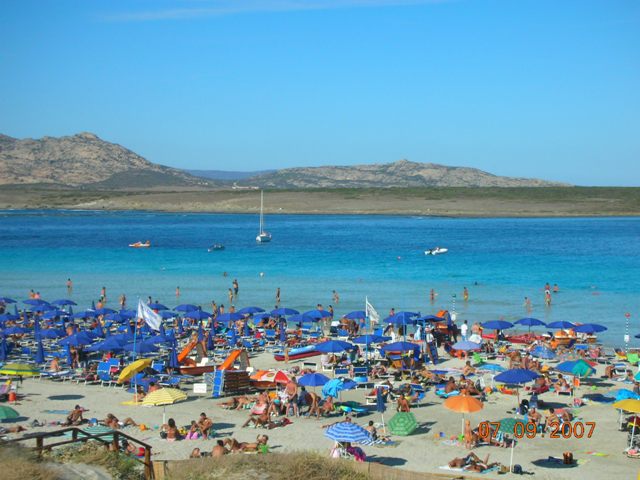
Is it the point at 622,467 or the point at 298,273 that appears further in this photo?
the point at 298,273

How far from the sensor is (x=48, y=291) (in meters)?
48.0

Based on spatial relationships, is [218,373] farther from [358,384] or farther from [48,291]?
[48,291]

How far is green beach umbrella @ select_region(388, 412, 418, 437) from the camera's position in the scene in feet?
62.3

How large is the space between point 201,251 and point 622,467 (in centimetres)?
5982

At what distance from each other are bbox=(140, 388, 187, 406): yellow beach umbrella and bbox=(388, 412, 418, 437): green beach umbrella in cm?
533

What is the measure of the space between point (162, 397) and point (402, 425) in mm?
5941

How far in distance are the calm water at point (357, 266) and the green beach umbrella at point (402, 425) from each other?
15969mm

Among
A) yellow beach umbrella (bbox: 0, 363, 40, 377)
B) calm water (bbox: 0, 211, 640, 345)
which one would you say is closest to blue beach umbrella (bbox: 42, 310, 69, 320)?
calm water (bbox: 0, 211, 640, 345)

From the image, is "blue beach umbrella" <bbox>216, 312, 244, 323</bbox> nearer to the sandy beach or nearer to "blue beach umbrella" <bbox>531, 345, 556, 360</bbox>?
the sandy beach

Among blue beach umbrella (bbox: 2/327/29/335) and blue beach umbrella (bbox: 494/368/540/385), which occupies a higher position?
blue beach umbrella (bbox: 494/368/540/385)

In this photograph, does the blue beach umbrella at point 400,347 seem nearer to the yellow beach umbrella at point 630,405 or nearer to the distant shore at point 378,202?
the yellow beach umbrella at point 630,405

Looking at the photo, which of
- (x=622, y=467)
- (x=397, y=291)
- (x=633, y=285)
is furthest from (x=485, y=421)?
(x=633, y=285)

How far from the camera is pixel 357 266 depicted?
2406 inches

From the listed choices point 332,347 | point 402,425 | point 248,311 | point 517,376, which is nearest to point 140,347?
point 332,347
